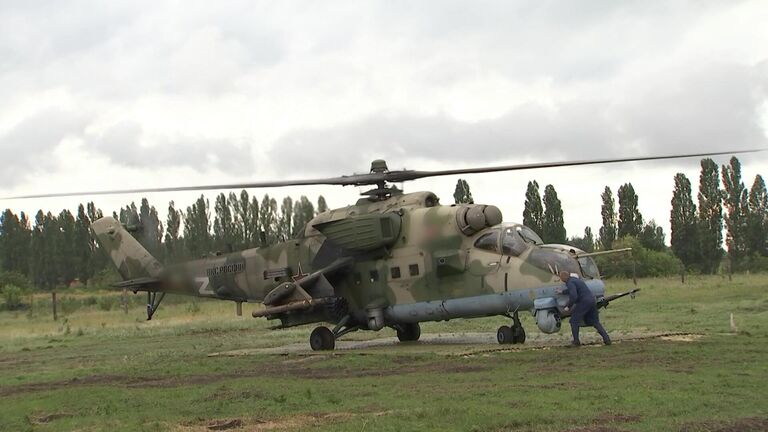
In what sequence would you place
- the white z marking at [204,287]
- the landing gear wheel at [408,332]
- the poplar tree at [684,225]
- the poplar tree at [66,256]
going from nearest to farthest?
1. the landing gear wheel at [408,332]
2. the white z marking at [204,287]
3. the poplar tree at [684,225]
4. the poplar tree at [66,256]

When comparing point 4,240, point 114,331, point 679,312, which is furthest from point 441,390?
point 4,240

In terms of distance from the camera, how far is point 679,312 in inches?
1003

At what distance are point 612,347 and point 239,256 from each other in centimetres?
1161

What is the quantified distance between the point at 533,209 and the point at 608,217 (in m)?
13.2

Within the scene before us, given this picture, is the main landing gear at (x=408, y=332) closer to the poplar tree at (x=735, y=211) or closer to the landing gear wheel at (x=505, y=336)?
the landing gear wheel at (x=505, y=336)

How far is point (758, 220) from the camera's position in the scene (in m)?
76.8

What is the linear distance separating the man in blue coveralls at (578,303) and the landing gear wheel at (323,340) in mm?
6511

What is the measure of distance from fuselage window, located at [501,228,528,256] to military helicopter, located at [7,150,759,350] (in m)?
0.02

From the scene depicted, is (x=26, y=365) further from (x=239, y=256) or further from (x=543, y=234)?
(x=543, y=234)

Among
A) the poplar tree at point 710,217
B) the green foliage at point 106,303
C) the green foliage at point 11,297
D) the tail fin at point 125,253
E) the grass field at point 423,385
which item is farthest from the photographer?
the poplar tree at point 710,217

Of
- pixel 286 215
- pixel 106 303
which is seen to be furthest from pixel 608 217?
pixel 286 215

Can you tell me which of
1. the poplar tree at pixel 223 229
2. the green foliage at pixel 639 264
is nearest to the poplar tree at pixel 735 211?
the green foliage at pixel 639 264

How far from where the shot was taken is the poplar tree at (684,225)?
74562mm

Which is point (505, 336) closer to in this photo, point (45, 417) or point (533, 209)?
point (45, 417)
